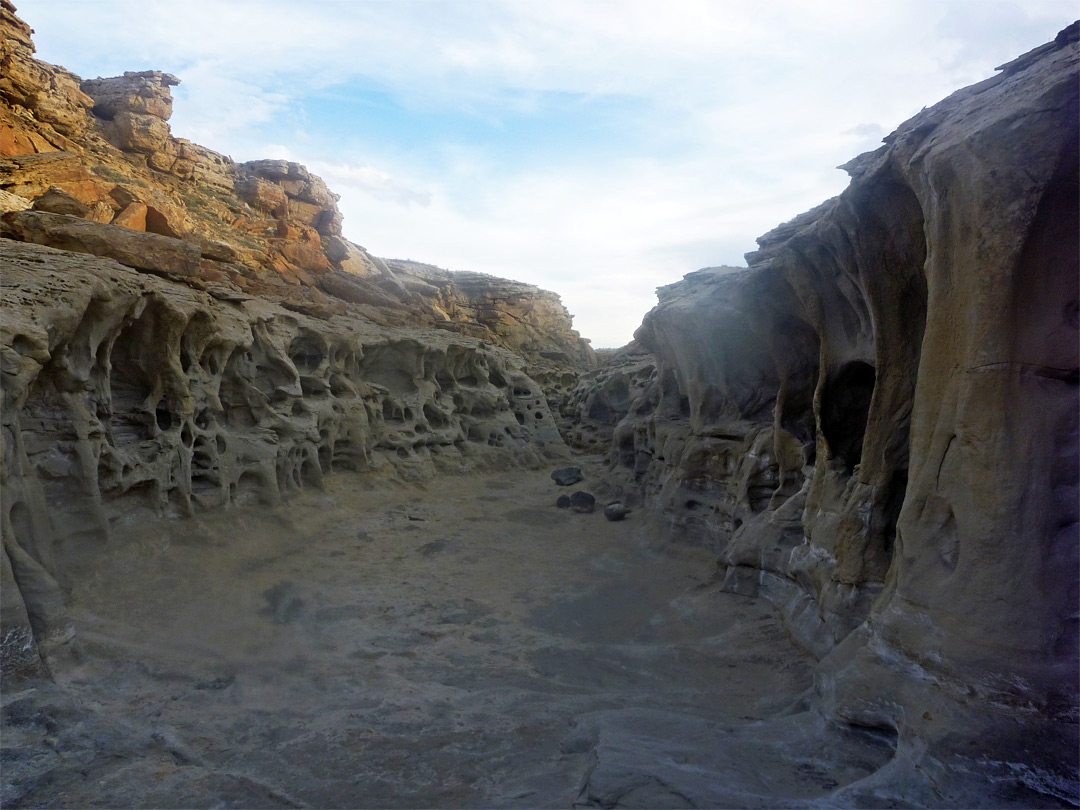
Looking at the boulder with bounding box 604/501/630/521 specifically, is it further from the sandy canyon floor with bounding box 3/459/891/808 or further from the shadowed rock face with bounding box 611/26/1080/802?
the shadowed rock face with bounding box 611/26/1080/802

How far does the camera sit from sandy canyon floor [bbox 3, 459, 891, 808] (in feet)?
13.0

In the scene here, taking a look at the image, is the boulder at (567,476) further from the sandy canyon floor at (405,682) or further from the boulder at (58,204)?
the boulder at (58,204)

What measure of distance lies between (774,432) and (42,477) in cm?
847

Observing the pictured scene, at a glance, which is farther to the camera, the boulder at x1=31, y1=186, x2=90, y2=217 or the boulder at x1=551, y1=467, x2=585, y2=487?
the boulder at x1=551, y1=467, x2=585, y2=487

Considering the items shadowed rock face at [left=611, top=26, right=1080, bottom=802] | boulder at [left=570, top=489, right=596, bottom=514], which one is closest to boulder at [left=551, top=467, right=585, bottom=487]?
boulder at [left=570, top=489, right=596, bottom=514]

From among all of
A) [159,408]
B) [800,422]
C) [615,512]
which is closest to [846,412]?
[800,422]

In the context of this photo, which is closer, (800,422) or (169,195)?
(800,422)

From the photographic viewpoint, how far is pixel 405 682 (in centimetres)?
606

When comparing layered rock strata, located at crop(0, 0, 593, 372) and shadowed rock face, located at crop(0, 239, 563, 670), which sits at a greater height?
layered rock strata, located at crop(0, 0, 593, 372)

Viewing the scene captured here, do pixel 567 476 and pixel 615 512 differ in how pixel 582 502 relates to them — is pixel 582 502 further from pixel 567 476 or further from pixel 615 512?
pixel 567 476

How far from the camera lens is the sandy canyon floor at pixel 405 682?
3.96 m

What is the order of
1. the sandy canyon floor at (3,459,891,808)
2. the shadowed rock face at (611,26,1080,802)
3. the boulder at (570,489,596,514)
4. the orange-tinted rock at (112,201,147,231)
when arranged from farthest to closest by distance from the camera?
1. the orange-tinted rock at (112,201,147,231)
2. the boulder at (570,489,596,514)
3. the sandy canyon floor at (3,459,891,808)
4. the shadowed rock face at (611,26,1080,802)

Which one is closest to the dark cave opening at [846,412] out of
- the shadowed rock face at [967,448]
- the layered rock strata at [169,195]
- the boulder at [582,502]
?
the shadowed rock face at [967,448]

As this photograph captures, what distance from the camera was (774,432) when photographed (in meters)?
9.17
